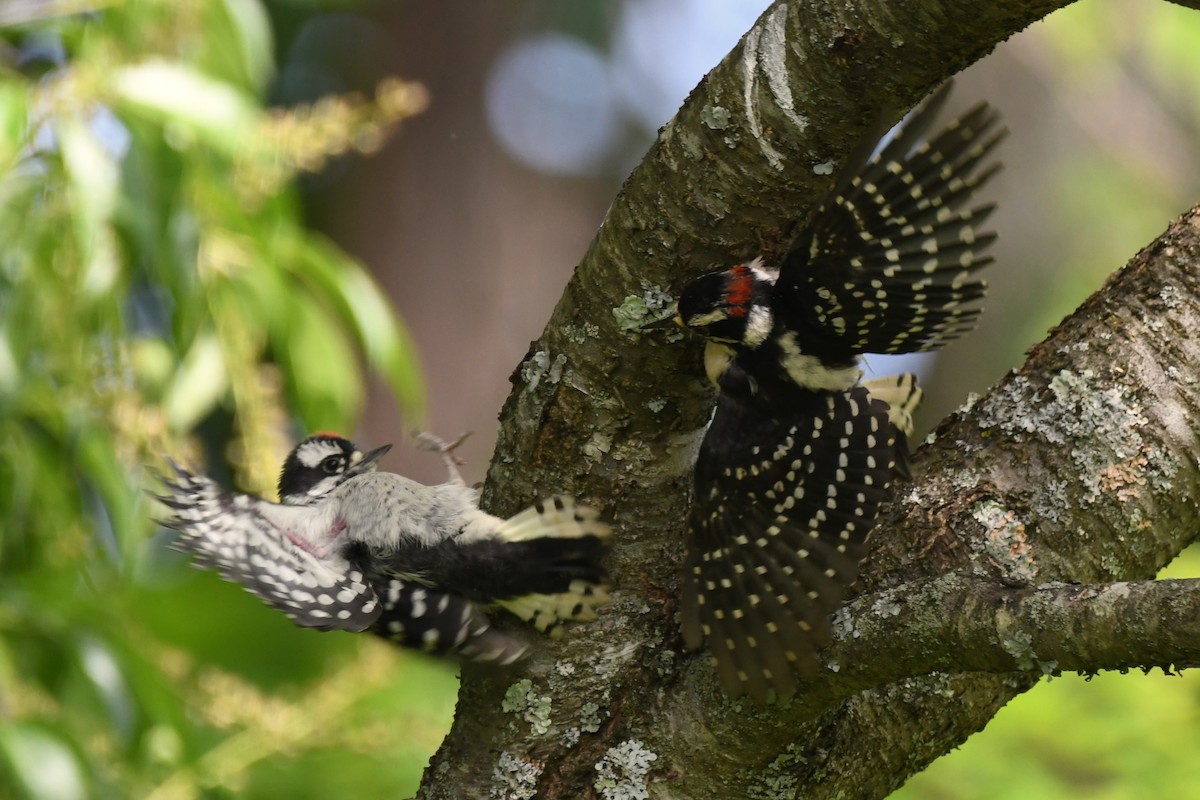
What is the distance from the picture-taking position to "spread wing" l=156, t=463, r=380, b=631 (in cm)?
229

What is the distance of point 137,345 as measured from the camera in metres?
2.82

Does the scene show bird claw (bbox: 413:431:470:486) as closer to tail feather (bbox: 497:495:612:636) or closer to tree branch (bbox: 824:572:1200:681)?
tail feather (bbox: 497:495:612:636)

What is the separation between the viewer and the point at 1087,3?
17.4ft

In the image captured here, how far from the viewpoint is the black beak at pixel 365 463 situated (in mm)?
2893

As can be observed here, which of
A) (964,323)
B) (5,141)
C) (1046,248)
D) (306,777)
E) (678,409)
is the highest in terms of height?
(1046,248)

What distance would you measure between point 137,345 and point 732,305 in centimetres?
144

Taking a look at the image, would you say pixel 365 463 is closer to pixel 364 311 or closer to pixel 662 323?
pixel 364 311

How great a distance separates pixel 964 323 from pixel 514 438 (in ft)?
2.80

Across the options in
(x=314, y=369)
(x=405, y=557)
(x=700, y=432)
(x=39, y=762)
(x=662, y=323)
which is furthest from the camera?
(x=314, y=369)

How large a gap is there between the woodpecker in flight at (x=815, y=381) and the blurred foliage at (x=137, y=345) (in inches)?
36.3

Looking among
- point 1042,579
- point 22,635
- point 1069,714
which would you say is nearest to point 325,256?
point 22,635

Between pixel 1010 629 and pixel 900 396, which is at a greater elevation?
pixel 900 396

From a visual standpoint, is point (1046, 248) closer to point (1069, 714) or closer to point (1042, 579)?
point (1069, 714)

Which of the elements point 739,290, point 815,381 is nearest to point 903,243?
point 739,290
